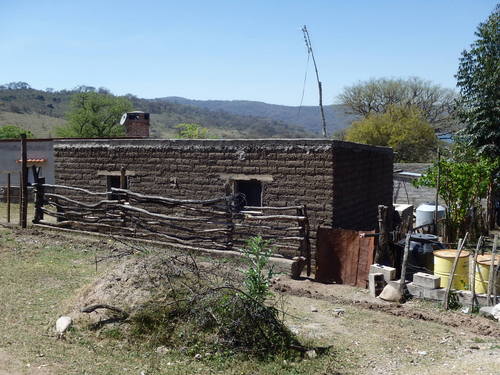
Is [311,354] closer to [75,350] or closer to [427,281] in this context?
[75,350]

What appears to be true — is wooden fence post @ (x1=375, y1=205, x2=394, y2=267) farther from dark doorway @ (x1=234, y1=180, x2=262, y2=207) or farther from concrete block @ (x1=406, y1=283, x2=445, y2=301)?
dark doorway @ (x1=234, y1=180, x2=262, y2=207)

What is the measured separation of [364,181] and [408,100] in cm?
4406

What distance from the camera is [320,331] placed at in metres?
8.09

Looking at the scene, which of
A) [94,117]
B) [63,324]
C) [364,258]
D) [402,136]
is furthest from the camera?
[94,117]

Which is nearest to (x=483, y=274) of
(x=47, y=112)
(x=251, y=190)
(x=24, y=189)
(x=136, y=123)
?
(x=251, y=190)

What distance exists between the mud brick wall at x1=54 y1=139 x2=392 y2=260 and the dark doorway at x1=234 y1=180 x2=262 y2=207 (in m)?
0.26

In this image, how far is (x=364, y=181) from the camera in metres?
14.4

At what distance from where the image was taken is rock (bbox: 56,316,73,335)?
295 inches

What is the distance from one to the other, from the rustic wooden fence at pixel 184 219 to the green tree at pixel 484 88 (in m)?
11.6

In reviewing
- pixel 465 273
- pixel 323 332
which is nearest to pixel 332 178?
pixel 465 273

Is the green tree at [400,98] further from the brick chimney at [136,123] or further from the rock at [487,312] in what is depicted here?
the rock at [487,312]

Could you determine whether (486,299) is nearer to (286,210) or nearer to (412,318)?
(412,318)

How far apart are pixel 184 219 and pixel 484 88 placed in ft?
43.7

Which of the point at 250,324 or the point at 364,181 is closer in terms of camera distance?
the point at 250,324
